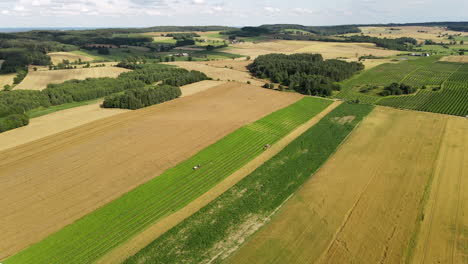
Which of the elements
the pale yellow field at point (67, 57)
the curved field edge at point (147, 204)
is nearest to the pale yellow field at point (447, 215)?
the curved field edge at point (147, 204)

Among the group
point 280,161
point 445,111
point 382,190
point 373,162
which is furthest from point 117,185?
point 445,111

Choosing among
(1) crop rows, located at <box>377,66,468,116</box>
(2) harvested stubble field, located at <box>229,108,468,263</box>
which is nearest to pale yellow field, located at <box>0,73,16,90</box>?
(2) harvested stubble field, located at <box>229,108,468,263</box>

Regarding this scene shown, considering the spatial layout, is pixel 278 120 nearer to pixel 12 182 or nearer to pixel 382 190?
pixel 382 190

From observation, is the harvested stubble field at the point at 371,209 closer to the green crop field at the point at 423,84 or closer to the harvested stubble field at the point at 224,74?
the green crop field at the point at 423,84

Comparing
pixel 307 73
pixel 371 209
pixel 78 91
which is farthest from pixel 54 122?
pixel 307 73

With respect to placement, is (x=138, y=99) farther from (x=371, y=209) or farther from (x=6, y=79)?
(x=6, y=79)

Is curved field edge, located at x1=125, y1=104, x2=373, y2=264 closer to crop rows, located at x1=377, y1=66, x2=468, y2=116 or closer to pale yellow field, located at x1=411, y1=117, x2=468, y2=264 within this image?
pale yellow field, located at x1=411, y1=117, x2=468, y2=264
